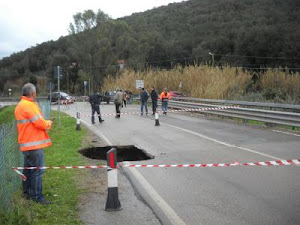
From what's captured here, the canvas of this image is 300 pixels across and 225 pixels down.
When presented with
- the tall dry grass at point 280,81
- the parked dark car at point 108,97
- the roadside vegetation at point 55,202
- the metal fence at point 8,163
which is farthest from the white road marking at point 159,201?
the parked dark car at point 108,97

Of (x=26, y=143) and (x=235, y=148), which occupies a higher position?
(x=26, y=143)

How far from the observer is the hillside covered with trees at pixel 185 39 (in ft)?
213

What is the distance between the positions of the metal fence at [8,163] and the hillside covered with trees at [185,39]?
57.3 m

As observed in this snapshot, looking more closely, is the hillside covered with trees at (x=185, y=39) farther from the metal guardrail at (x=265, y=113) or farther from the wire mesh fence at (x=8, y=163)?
the wire mesh fence at (x=8, y=163)

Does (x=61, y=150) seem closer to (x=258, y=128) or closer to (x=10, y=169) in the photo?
(x=10, y=169)

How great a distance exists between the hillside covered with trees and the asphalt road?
5145 cm

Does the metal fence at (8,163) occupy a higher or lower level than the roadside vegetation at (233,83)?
lower

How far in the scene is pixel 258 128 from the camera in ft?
50.0

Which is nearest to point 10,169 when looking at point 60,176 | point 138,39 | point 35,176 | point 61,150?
point 35,176

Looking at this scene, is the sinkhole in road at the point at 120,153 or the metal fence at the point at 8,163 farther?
the sinkhole in road at the point at 120,153

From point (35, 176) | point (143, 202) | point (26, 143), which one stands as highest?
point (26, 143)

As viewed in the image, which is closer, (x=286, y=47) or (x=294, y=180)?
(x=294, y=180)

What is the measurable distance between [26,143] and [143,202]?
1.99 meters

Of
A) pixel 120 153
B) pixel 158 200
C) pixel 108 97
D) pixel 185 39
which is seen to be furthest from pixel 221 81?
pixel 185 39
